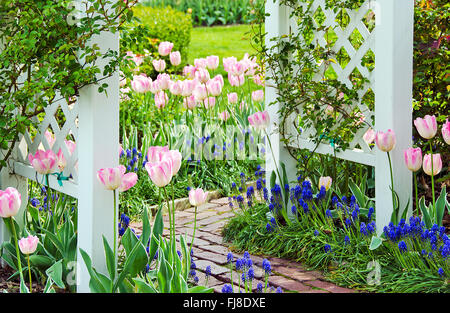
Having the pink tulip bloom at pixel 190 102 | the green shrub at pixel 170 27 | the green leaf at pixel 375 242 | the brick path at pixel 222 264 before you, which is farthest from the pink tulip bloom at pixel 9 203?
the green shrub at pixel 170 27

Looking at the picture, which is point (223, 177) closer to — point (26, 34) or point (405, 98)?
point (405, 98)

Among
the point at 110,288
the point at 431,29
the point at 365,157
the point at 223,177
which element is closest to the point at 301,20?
the point at 431,29

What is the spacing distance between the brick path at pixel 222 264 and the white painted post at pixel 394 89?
0.47m

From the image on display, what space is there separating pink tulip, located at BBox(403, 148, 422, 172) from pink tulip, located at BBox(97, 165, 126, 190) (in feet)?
4.60

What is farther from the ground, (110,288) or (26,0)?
(26,0)

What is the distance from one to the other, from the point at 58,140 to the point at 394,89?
1.67m

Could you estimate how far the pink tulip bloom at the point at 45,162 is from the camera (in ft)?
10.1

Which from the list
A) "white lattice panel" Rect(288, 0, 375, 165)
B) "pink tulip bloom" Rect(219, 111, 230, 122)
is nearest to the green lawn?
"pink tulip bloom" Rect(219, 111, 230, 122)

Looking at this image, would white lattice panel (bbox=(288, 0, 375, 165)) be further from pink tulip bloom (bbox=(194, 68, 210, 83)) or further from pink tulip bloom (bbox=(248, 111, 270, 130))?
pink tulip bloom (bbox=(194, 68, 210, 83))

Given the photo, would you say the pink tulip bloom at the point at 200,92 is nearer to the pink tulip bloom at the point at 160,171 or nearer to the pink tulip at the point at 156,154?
the pink tulip at the point at 156,154

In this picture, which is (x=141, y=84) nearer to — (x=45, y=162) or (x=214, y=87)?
(x=214, y=87)

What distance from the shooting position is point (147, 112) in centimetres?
584

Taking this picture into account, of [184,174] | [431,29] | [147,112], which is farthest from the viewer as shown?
[147,112]

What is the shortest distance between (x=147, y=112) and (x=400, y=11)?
2948mm
